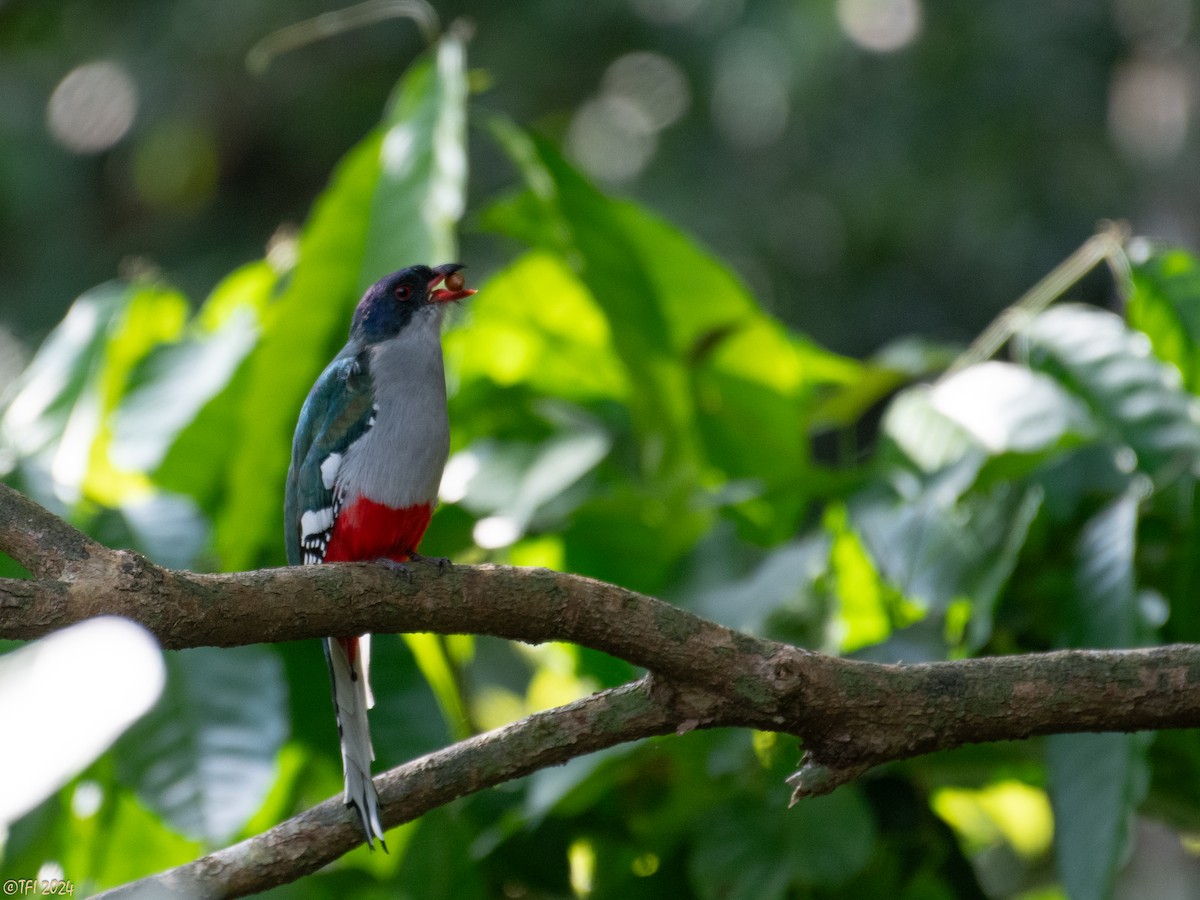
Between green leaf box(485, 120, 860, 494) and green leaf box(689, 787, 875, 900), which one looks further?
green leaf box(485, 120, 860, 494)

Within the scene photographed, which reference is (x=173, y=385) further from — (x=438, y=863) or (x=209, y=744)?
(x=438, y=863)

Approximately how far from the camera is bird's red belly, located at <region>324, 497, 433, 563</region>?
2588mm

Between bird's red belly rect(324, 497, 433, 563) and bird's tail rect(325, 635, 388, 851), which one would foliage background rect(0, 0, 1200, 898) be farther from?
bird's red belly rect(324, 497, 433, 563)

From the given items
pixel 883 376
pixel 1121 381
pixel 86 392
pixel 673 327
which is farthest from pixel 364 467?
pixel 1121 381

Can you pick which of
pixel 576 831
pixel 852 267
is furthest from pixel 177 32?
pixel 576 831

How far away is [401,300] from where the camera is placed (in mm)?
2959

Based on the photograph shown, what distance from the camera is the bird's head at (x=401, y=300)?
293cm

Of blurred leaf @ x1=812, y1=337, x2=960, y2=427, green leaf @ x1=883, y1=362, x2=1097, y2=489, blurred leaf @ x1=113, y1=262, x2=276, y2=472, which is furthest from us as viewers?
blurred leaf @ x1=812, y1=337, x2=960, y2=427

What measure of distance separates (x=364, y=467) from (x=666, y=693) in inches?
31.2

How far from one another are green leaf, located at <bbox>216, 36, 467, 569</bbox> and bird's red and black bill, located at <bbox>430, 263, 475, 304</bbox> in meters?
0.10

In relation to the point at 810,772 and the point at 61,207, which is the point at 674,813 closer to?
the point at 810,772

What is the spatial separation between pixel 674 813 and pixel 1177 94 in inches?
303

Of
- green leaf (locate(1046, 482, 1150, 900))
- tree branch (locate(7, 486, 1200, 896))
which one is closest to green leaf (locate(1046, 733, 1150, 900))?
green leaf (locate(1046, 482, 1150, 900))

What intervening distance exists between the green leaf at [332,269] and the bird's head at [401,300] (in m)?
0.14
